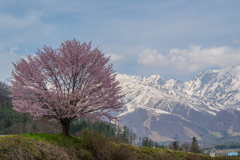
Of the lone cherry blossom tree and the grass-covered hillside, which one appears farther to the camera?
the lone cherry blossom tree

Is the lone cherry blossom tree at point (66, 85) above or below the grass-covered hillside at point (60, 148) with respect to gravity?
above

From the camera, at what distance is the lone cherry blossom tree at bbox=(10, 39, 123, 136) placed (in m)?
21.8

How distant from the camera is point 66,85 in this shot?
23391 millimetres

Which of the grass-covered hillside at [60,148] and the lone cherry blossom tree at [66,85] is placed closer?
the grass-covered hillside at [60,148]

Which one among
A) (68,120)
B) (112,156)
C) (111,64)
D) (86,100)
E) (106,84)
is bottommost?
(112,156)

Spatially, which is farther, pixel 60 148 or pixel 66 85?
pixel 66 85

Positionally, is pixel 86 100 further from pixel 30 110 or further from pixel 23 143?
pixel 23 143

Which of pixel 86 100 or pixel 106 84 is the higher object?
pixel 106 84

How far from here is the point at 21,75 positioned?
22.2 metres

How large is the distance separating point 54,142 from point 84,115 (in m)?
3.93

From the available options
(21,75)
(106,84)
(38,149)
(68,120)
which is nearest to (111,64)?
(106,84)

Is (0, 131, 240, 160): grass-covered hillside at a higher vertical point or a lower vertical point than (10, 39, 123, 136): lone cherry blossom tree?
lower

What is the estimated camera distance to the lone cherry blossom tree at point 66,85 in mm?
21750

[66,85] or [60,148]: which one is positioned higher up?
[66,85]
